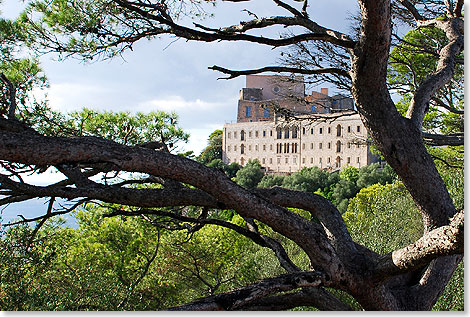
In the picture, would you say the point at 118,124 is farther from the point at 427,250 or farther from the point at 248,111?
the point at 248,111

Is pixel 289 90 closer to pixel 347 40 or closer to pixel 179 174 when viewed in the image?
pixel 347 40

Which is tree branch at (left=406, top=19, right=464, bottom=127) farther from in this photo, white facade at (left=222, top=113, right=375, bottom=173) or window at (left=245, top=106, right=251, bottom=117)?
window at (left=245, top=106, right=251, bottom=117)

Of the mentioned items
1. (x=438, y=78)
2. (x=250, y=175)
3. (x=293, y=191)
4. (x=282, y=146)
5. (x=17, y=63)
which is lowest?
(x=250, y=175)

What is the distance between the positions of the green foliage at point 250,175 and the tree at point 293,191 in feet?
61.3

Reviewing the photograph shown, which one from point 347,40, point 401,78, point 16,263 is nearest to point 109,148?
point 347,40

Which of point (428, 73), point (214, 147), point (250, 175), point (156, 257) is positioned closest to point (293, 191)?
point (428, 73)

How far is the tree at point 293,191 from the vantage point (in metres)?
1.61

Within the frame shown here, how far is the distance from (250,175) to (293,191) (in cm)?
2152

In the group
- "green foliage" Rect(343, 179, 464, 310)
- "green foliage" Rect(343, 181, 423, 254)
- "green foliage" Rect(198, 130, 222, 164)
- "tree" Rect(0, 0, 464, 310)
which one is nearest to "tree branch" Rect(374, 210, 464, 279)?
"tree" Rect(0, 0, 464, 310)

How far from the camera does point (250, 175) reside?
77.9 feet

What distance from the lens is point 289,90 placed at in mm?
3840

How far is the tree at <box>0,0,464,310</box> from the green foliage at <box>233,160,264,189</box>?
61.3 feet

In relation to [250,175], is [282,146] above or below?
above

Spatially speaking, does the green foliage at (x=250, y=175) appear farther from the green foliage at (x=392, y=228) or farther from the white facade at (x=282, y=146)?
the green foliage at (x=392, y=228)
